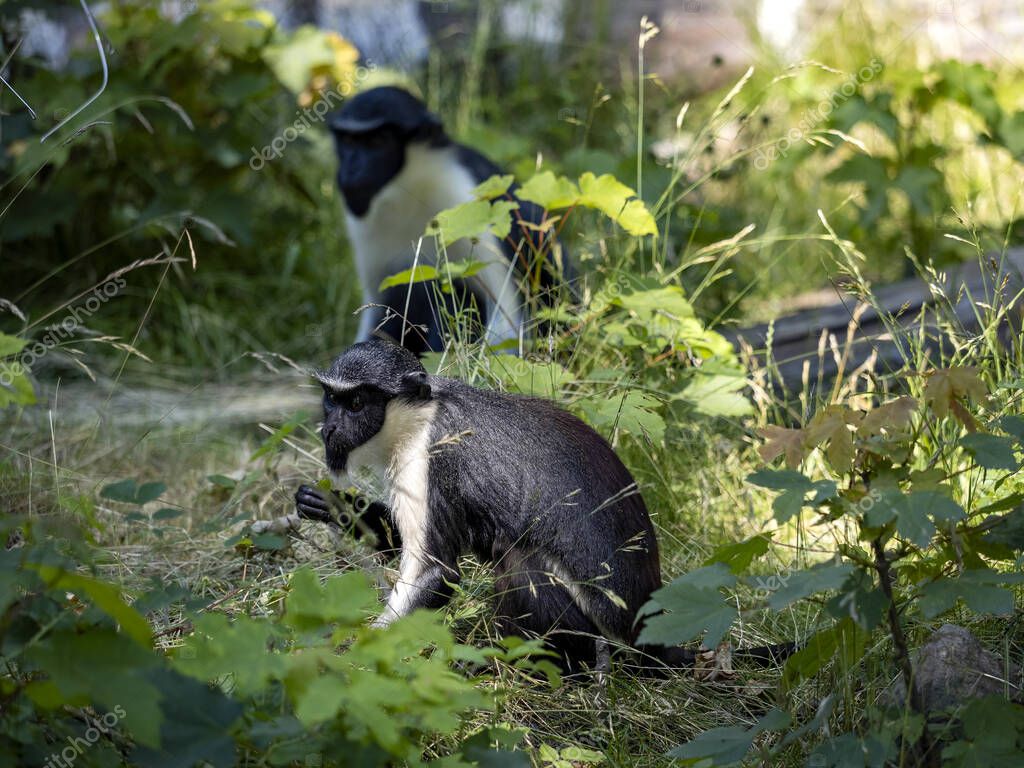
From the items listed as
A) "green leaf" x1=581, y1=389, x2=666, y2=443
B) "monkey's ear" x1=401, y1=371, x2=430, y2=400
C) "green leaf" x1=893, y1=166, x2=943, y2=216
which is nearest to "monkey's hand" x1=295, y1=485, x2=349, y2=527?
"monkey's ear" x1=401, y1=371, x2=430, y2=400

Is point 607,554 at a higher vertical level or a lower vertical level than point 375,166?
lower

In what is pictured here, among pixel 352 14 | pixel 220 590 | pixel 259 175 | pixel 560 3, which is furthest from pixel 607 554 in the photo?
pixel 352 14

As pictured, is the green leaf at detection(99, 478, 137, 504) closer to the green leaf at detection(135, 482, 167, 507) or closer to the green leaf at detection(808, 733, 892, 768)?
the green leaf at detection(135, 482, 167, 507)

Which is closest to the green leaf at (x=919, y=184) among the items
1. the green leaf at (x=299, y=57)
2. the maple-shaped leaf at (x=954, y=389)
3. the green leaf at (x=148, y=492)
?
the green leaf at (x=299, y=57)

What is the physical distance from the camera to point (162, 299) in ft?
21.9

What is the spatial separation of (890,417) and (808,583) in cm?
47

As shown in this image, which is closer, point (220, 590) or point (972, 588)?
point (972, 588)

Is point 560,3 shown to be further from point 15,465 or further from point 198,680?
point 198,680

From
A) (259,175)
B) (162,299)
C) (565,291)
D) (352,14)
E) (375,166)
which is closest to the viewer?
(565,291)

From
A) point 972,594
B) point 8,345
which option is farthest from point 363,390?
point 972,594

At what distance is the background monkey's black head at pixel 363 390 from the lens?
10.8 feet

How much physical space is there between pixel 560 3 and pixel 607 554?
725 centimetres

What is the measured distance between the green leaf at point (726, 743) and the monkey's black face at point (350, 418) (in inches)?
50.3

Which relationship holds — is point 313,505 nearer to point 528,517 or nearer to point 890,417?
point 528,517
